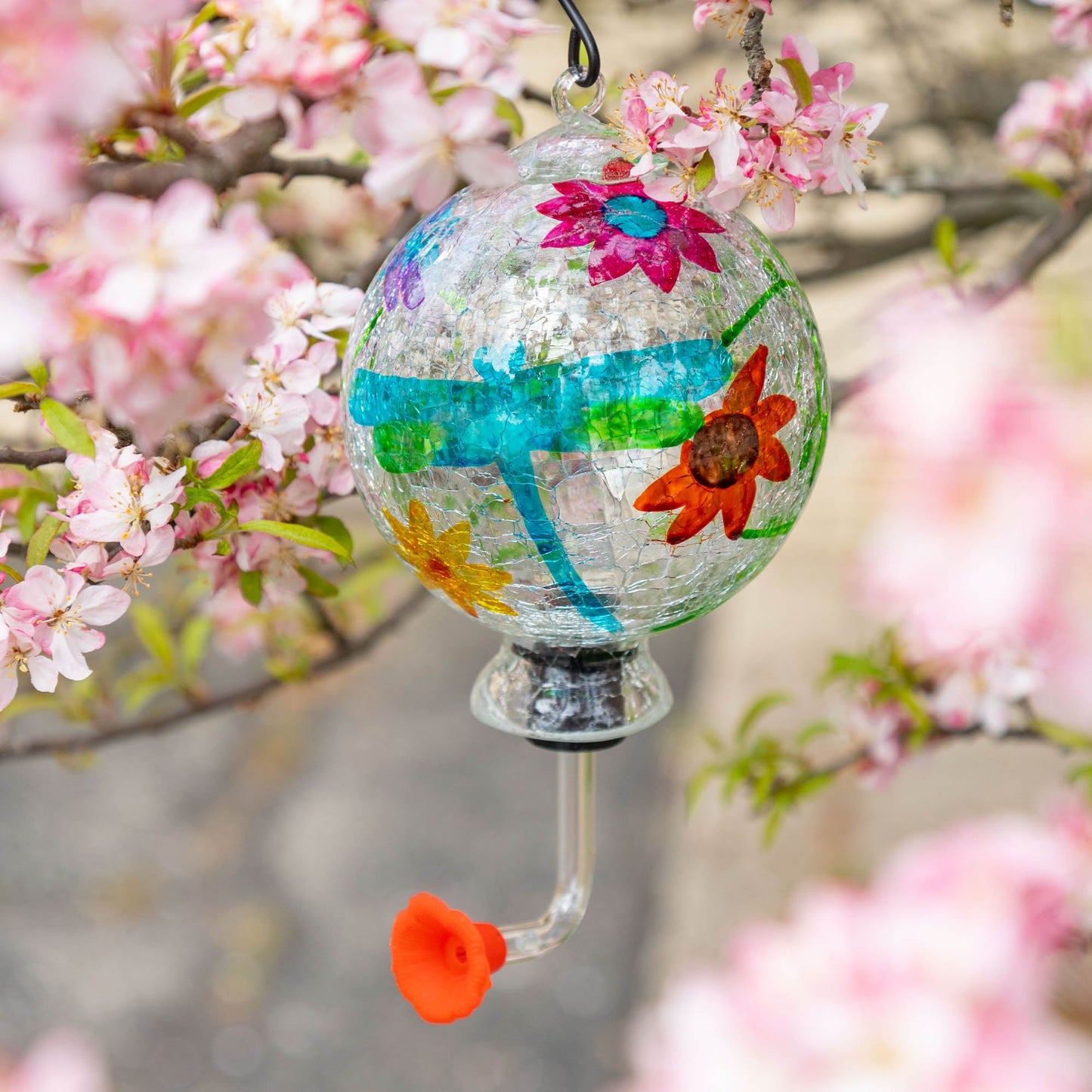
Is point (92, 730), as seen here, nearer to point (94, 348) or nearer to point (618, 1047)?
point (94, 348)

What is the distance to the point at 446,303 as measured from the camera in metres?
0.59

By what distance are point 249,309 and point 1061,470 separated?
10.5 inches

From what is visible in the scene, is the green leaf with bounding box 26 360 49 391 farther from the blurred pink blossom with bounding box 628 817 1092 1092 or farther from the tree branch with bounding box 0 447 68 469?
the blurred pink blossom with bounding box 628 817 1092 1092

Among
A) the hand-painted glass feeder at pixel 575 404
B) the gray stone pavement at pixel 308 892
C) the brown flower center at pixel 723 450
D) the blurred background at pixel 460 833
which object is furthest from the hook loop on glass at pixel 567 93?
the gray stone pavement at pixel 308 892

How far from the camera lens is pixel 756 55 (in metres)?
0.63

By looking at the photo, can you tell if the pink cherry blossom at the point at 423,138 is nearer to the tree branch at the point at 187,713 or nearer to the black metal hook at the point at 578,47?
the black metal hook at the point at 578,47

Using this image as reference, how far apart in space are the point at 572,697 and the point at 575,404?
0.75 feet

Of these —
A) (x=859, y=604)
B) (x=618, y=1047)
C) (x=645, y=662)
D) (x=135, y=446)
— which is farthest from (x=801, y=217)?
(x=859, y=604)

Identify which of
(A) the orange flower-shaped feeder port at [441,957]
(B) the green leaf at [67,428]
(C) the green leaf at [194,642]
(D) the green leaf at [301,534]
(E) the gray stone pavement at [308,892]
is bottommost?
(E) the gray stone pavement at [308,892]

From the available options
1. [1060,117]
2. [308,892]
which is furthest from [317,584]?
[308,892]

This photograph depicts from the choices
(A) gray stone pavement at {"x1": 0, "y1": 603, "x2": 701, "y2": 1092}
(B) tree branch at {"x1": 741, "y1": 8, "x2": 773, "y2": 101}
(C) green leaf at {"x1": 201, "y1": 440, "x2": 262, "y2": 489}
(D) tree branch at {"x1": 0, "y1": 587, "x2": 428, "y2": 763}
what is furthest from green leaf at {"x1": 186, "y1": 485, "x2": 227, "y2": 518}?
(A) gray stone pavement at {"x1": 0, "y1": 603, "x2": 701, "y2": 1092}

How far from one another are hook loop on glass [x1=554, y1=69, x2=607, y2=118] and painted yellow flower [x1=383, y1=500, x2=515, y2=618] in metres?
0.24

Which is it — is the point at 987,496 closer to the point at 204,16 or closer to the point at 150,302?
the point at 150,302

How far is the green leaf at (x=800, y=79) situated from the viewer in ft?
1.94
